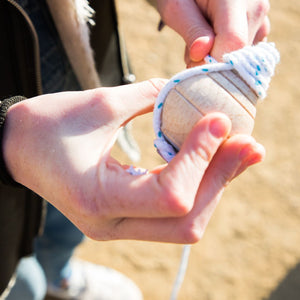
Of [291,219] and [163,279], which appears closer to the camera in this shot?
[163,279]

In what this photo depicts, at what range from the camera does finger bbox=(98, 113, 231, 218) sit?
0.47 meters

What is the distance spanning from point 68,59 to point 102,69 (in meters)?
0.22

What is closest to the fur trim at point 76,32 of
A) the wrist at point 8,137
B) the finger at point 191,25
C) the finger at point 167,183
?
the finger at point 191,25

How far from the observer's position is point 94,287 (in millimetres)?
1553

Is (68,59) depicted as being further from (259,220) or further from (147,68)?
(147,68)

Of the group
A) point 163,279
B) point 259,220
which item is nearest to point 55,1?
point 163,279

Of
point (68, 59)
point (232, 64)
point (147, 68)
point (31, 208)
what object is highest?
point (232, 64)

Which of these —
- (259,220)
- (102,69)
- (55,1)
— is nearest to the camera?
(55,1)

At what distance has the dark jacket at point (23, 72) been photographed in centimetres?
67

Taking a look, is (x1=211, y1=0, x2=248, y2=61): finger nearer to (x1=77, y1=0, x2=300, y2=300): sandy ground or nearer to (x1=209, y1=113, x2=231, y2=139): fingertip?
(x1=209, y1=113, x2=231, y2=139): fingertip

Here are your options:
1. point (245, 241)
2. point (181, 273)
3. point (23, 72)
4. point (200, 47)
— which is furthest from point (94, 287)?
point (200, 47)

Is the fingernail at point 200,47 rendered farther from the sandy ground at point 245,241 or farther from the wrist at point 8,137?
the sandy ground at point 245,241

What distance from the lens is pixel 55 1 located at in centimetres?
73

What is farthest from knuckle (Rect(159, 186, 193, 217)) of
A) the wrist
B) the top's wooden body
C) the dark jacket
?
the dark jacket
